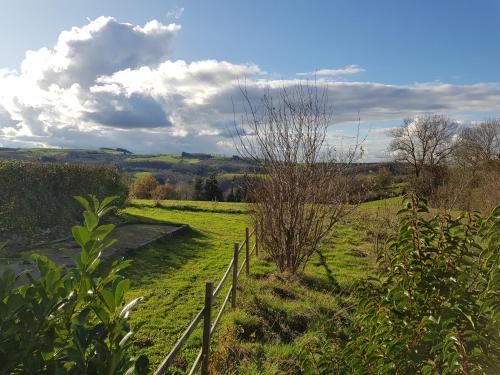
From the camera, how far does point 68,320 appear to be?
4.42ft

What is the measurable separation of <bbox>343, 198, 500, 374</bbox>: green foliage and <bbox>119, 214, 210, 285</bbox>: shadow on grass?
6.14 metres

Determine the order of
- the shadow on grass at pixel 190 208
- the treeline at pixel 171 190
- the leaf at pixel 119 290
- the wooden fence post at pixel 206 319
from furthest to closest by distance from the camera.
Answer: the treeline at pixel 171 190, the shadow on grass at pixel 190 208, the wooden fence post at pixel 206 319, the leaf at pixel 119 290

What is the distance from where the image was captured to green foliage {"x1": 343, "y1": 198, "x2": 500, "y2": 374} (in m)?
1.87

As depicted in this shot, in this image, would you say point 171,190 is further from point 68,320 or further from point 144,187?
point 68,320

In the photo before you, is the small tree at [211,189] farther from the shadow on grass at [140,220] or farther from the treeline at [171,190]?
the shadow on grass at [140,220]

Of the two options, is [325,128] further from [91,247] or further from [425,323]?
[91,247]

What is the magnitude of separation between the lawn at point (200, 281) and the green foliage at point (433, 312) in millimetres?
540

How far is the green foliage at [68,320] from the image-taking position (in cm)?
118

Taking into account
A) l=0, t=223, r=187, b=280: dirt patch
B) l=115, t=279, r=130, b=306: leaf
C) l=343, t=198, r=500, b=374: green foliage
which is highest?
l=115, t=279, r=130, b=306: leaf

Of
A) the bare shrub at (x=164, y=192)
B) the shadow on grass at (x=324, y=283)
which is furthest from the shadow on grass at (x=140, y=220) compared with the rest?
the bare shrub at (x=164, y=192)

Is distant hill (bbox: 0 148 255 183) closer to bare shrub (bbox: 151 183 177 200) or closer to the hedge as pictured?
bare shrub (bbox: 151 183 177 200)

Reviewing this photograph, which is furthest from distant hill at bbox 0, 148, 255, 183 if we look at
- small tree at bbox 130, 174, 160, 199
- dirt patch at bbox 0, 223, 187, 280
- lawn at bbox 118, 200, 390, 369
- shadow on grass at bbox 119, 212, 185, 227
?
lawn at bbox 118, 200, 390, 369

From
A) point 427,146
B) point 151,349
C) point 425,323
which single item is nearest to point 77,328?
point 425,323

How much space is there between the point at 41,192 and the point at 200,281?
7186 millimetres
